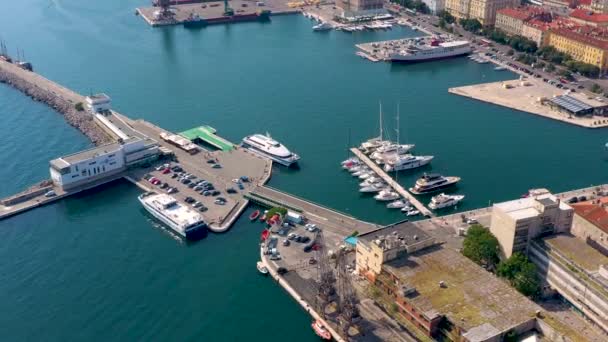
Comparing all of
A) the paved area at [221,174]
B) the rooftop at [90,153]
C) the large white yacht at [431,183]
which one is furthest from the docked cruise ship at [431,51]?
the rooftop at [90,153]

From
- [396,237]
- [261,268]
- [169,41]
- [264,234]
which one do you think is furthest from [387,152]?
[169,41]

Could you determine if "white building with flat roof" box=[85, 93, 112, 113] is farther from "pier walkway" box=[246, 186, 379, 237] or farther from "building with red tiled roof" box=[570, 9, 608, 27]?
"building with red tiled roof" box=[570, 9, 608, 27]

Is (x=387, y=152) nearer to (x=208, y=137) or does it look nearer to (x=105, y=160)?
(x=208, y=137)

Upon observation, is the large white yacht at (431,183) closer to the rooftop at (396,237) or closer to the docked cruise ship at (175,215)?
the rooftop at (396,237)

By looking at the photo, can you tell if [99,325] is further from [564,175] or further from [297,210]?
[564,175]

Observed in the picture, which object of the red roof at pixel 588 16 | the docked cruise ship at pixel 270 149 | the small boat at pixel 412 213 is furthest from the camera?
the red roof at pixel 588 16

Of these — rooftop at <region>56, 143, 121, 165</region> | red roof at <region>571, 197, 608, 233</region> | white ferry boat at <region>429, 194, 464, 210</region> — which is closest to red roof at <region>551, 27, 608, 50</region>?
white ferry boat at <region>429, 194, 464, 210</region>

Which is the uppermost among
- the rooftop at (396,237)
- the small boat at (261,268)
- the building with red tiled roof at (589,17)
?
the building with red tiled roof at (589,17)
